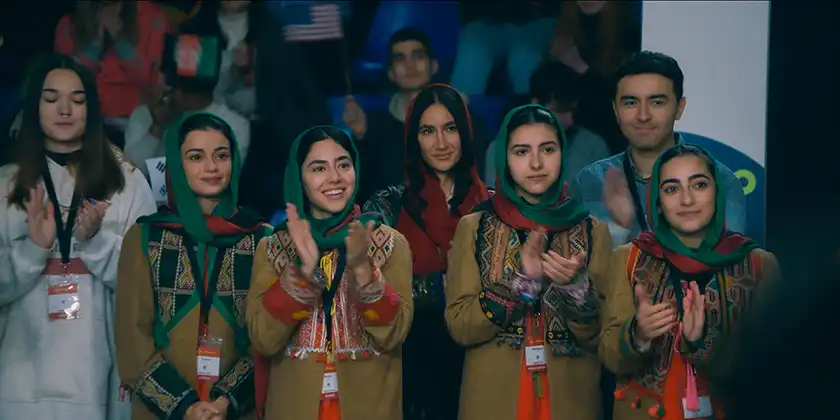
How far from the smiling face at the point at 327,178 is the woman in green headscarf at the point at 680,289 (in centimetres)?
94

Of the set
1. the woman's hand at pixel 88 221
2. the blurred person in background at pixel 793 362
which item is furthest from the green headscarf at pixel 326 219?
the blurred person in background at pixel 793 362

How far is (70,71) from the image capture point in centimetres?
461

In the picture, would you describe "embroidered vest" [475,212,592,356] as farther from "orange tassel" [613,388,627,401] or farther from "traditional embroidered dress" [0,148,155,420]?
"traditional embroidered dress" [0,148,155,420]

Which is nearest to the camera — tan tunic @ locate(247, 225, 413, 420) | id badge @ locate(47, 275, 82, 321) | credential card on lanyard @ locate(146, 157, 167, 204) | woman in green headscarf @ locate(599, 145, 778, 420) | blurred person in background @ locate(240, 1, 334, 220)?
woman in green headscarf @ locate(599, 145, 778, 420)

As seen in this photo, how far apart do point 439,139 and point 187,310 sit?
118 cm

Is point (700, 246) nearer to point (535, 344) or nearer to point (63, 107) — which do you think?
point (535, 344)

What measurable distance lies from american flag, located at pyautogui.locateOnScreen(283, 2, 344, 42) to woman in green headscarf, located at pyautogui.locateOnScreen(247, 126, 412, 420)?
1299mm

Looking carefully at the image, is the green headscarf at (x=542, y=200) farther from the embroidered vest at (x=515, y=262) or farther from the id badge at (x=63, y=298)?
the id badge at (x=63, y=298)

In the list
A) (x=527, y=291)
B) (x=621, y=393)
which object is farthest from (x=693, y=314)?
(x=527, y=291)

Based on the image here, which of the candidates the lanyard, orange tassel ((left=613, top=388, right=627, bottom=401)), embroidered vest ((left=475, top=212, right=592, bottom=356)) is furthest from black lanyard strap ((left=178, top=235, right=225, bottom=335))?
orange tassel ((left=613, top=388, right=627, bottom=401))

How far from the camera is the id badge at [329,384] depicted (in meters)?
3.82

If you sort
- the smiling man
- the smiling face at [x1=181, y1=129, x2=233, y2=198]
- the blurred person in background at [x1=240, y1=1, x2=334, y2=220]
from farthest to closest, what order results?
1. the blurred person in background at [x1=240, y1=1, x2=334, y2=220]
2. the smiling man
3. the smiling face at [x1=181, y1=129, x2=233, y2=198]

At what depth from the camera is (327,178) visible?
4.00 metres

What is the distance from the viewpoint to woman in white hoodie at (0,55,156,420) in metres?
4.33
